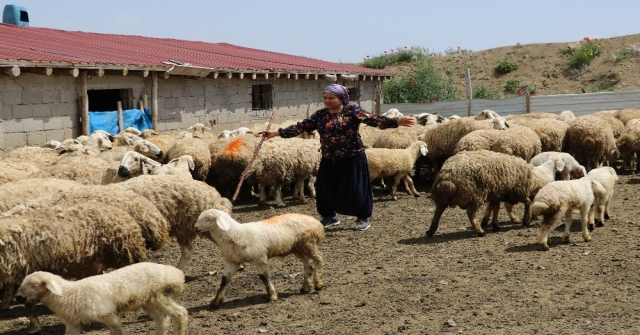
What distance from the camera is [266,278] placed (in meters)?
6.52

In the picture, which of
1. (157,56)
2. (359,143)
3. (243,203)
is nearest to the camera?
(359,143)

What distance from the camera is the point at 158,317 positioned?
555 cm

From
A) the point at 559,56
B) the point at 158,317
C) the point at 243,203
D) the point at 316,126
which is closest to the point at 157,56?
the point at 243,203

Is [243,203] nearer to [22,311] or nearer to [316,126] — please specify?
[316,126]

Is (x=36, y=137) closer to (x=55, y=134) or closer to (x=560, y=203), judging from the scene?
(x=55, y=134)

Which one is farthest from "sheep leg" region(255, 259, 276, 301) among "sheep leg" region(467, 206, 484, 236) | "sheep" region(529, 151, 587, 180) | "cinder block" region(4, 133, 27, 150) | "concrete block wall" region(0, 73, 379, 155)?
"cinder block" region(4, 133, 27, 150)

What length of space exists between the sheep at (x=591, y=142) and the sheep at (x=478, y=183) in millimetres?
5478

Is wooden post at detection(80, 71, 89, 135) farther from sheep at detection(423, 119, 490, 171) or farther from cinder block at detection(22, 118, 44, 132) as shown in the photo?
sheep at detection(423, 119, 490, 171)

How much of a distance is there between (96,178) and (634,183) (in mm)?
9771

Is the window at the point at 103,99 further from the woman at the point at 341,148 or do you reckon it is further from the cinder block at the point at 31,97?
the woman at the point at 341,148

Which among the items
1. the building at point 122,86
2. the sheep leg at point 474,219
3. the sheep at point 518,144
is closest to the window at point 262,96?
the building at point 122,86

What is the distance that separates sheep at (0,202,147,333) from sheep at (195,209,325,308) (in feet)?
2.08

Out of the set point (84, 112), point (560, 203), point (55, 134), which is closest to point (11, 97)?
point (55, 134)

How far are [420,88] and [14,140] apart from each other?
2469cm
